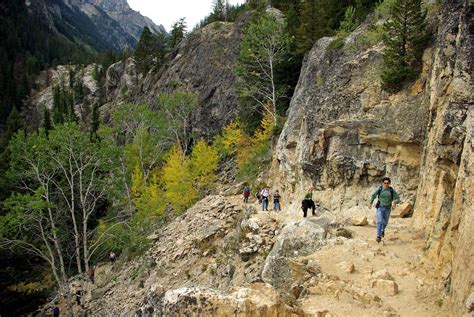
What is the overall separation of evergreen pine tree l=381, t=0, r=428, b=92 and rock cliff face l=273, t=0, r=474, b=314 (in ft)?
1.46

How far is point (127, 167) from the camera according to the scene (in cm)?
3806

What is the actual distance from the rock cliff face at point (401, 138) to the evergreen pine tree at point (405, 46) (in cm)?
45

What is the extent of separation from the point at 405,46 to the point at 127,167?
28.4 meters

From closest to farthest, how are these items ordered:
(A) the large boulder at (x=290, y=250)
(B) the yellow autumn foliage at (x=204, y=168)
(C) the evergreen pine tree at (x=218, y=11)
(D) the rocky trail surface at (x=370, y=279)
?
(D) the rocky trail surface at (x=370, y=279), (A) the large boulder at (x=290, y=250), (B) the yellow autumn foliage at (x=204, y=168), (C) the evergreen pine tree at (x=218, y=11)

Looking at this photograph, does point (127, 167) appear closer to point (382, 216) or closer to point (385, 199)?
point (382, 216)

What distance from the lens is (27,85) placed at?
115 m

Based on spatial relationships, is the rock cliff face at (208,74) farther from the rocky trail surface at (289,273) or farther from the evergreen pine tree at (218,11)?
the rocky trail surface at (289,273)

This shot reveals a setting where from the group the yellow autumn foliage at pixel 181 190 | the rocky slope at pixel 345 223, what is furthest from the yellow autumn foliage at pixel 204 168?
the rocky slope at pixel 345 223

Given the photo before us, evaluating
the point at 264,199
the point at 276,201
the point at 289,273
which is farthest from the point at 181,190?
the point at 289,273

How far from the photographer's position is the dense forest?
23.3 meters

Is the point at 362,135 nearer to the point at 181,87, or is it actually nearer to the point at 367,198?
the point at 367,198

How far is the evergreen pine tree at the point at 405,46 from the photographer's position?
16.2 meters

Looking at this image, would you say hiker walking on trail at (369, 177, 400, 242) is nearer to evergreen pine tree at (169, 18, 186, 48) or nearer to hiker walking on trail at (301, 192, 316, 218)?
hiker walking on trail at (301, 192, 316, 218)

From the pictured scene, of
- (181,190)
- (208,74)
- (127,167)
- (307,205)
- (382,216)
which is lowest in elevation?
(181,190)
